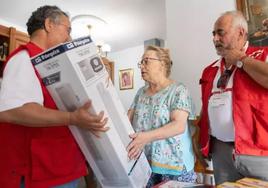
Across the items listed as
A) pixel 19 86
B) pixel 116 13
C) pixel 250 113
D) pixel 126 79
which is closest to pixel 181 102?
pixel 250 113

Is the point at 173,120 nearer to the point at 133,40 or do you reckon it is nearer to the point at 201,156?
the point at 201,156

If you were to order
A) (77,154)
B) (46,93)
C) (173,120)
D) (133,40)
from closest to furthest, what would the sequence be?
(46,93), (77,154), (173,120), (133,40)

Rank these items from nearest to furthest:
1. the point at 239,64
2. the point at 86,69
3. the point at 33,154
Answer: the point at 86,69 → the point at 33,154 → the point at 239,64

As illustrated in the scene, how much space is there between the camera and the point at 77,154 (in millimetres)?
931

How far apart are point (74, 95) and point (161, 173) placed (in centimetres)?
66

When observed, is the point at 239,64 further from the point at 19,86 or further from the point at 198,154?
the point at 19,86

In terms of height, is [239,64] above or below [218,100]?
above

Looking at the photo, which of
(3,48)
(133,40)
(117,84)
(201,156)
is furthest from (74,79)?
(117,84)

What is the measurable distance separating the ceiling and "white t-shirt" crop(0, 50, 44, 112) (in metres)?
2.41

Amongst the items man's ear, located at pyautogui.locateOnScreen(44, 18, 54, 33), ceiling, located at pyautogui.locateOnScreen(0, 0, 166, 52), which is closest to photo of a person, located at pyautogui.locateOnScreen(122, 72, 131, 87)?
ceiling, located at pyautogui.locateOnScreen(0, 0, 166, 52)

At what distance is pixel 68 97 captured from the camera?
720mm

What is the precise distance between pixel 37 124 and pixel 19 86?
12cm

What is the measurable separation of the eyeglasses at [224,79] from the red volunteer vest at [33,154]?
0.70 meters

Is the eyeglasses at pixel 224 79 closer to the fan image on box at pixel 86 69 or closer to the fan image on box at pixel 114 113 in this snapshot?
the fan image on box at pixel 114 113
